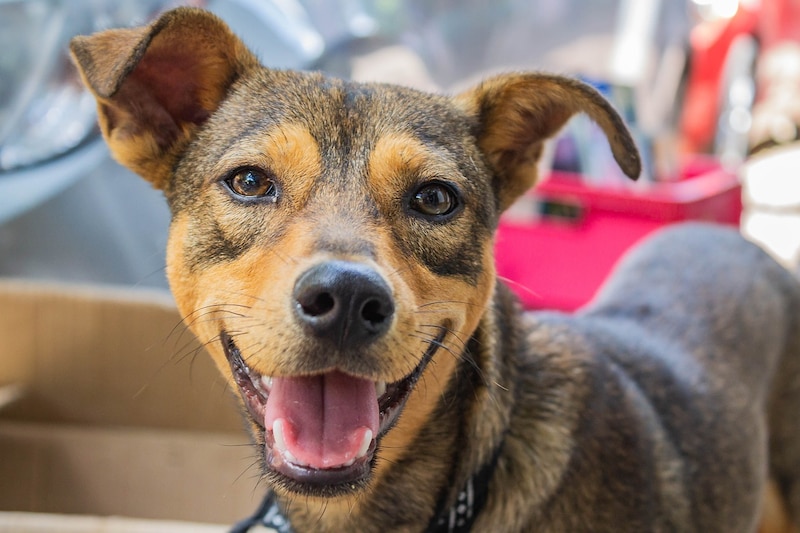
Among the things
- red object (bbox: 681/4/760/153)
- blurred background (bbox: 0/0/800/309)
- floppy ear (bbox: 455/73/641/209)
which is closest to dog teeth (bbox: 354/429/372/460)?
floppy ear (bbox: 455/73/641/209)

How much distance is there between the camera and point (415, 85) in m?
3.25

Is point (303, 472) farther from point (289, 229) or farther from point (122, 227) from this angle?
point (122, 227)

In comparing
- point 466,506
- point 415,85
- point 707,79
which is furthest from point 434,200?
point 707,79

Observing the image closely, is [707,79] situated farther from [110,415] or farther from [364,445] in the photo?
[364,445]

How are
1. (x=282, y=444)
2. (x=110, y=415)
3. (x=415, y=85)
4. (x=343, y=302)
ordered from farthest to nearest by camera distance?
(x=415, y=85) < (x=110, y=415) < (x=282, y=444) < (x=343, y=302)

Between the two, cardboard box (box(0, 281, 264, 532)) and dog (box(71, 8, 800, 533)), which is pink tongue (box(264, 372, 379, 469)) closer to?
dog (box(71, 8, 800, 533))

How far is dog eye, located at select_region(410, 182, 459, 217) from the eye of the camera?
165 centimetres

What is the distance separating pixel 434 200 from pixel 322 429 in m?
0.56

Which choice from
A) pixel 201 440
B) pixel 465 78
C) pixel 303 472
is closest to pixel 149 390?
pixel 201 440

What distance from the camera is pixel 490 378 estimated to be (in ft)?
5.59

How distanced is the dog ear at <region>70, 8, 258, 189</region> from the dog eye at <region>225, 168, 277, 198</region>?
0.91ft

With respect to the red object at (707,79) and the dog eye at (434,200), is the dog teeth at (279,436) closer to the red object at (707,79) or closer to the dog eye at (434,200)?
the dog eye at (434,200)

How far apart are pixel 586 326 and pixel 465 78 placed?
3.43m

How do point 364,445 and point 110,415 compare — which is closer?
point 364,445
